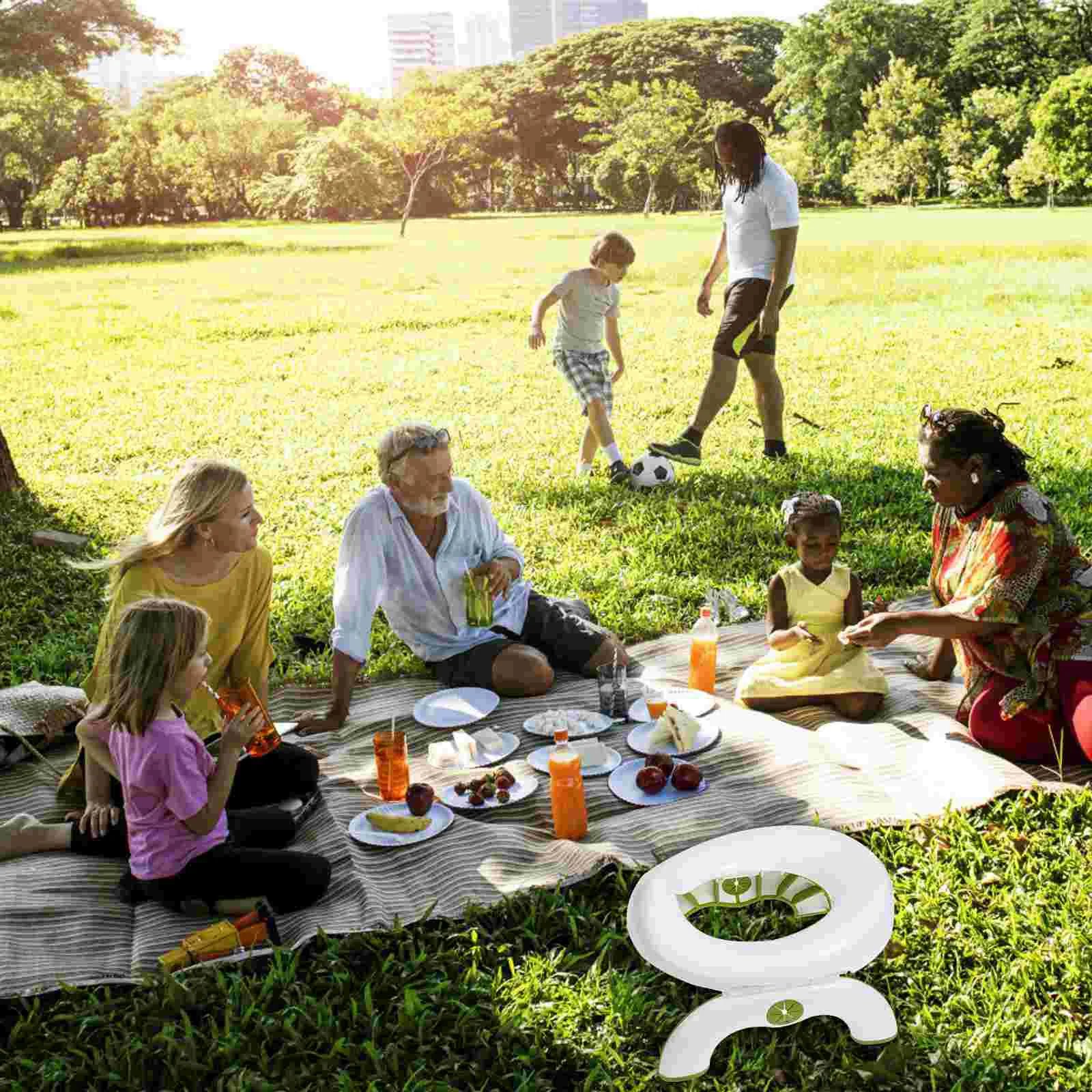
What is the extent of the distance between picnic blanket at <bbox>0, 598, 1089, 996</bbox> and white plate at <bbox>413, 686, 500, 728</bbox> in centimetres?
5

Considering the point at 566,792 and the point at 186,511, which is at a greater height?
the point at 186,511

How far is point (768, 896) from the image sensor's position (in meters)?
3.07

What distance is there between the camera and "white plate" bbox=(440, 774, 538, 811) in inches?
150

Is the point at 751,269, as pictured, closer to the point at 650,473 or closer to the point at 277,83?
the point at 650,473

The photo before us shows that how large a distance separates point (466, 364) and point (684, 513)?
6.80 metres

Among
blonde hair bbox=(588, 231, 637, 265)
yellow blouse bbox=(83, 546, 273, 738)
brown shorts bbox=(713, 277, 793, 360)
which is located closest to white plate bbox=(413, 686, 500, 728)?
yellow blouse bbox=(83, 546, 273, 738)

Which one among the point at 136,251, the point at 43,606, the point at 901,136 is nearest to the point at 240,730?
the point at 43,606

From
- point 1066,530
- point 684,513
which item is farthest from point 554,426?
point 1066,530

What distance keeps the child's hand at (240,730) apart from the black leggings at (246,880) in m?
0.35

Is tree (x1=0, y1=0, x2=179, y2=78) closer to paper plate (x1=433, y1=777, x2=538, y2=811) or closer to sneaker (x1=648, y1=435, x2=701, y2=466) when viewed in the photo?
sneaker (x1=648, y1=435, x2=701, y2=466)

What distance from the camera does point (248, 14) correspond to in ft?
526

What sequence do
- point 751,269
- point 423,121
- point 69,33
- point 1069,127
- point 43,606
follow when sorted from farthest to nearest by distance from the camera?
point 423,121 → point 1069,127 → point 69,33 → point 751,269 → point 43,606

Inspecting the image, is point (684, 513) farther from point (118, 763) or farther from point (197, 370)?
point (197, 370)

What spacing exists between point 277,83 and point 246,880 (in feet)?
228
